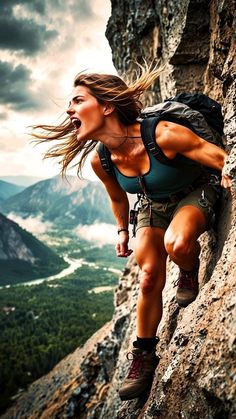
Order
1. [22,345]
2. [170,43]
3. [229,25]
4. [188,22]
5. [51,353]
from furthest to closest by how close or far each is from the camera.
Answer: [22,345] → [51,353] → [170,43] → [188,22] → [229,25]

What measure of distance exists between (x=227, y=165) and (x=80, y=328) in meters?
96.7

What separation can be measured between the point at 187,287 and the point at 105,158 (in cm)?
212

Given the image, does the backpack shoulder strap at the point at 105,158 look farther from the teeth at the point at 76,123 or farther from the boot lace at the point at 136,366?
the boot lace at the point at 136,366

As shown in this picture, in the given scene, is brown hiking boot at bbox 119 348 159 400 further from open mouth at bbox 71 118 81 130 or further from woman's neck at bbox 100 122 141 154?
open mouth at bbox 71 118 81 130

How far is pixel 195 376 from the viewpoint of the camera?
3.35 meters

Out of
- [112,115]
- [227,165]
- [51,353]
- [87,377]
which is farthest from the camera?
[51,353]

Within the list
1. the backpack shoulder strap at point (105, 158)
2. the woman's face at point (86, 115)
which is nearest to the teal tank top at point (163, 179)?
the backpack shoulder strap at point (105, 158)

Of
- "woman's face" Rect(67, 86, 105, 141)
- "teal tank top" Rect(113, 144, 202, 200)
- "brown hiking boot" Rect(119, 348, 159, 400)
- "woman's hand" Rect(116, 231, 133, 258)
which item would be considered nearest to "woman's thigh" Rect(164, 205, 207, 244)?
"teal tank top" Rect(113, 144, 202, 200)

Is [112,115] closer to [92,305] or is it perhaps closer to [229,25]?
[229,25]

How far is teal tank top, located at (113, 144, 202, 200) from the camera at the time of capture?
4379 millimetres

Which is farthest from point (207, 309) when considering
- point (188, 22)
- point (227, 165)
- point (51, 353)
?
point (51, 353)

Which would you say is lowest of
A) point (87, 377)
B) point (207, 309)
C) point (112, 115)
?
point (87, 377)

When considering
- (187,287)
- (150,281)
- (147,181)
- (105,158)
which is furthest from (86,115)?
(187,287)

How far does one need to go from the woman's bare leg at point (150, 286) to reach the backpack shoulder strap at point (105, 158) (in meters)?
1.21
